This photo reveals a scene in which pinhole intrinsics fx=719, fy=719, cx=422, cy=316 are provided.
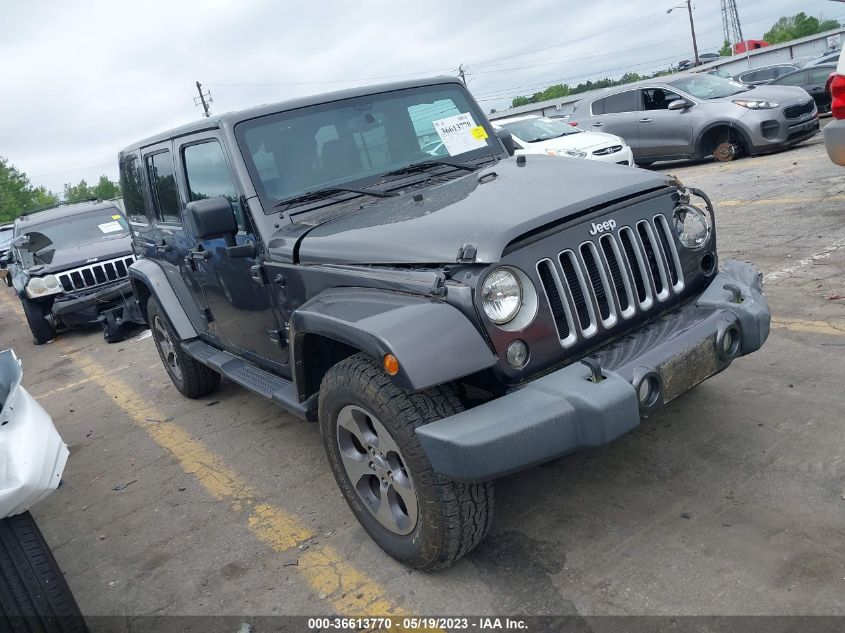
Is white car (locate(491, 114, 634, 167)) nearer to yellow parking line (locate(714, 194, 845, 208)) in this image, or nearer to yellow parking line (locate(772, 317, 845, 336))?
yellow parking line (locate(714, 194, 845, 208))

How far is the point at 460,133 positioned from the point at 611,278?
165 cm

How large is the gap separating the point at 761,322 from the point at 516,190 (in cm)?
113

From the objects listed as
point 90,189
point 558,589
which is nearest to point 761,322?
point 558,589

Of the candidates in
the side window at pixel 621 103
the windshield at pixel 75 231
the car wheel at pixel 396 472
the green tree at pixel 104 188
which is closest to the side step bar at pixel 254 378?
the car wheel at pixel 396 472

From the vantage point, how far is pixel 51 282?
912 centimetres

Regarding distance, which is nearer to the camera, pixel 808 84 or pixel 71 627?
pixel 71 627

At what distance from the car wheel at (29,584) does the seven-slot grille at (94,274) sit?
23.5ft

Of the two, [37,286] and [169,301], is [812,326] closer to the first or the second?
[169,301]

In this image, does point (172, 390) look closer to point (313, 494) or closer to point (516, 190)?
point (313, 494)

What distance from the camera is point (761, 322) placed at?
114 inches

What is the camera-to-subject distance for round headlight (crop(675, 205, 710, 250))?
315 cm

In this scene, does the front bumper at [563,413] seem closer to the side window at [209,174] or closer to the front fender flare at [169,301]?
the side window at [209,174]

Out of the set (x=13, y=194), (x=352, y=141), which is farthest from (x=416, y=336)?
(x=13, y=194)

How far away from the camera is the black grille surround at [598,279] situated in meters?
2.63
